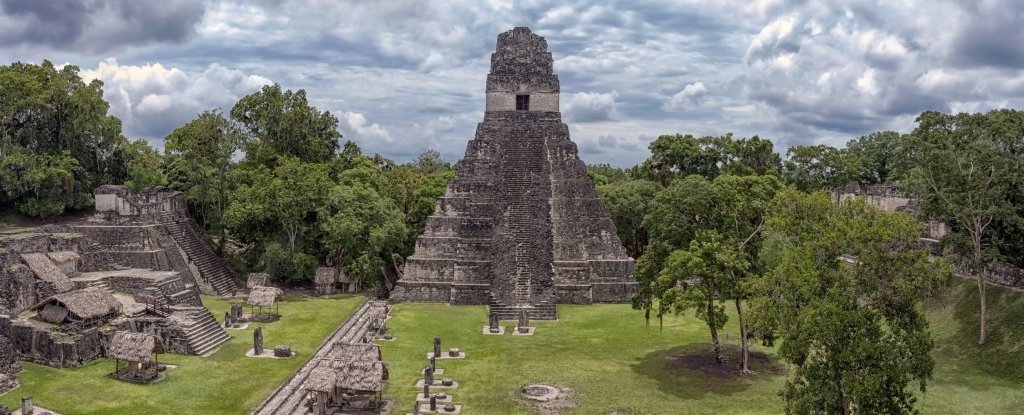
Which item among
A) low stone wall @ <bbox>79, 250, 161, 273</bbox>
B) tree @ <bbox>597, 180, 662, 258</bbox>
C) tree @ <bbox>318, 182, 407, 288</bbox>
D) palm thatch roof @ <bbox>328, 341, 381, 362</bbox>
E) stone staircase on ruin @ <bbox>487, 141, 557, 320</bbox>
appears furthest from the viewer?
tree @ <bbox>597, 180, 662, 258</bbox>

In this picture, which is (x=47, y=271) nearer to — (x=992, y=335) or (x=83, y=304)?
(x=83, y=304)

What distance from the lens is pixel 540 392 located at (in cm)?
2548

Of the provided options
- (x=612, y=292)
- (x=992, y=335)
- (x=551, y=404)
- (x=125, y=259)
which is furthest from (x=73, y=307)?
(x=992, y=335)

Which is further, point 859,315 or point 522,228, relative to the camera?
point 522,228

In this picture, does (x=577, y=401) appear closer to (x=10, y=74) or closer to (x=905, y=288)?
(x=905, y=288)

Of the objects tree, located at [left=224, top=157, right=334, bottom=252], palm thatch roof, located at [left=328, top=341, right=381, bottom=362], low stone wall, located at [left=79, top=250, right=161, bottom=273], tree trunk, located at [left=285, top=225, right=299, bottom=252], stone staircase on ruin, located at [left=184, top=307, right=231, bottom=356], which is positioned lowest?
stone staircase on ruin, located at [left=184, top=307, right=231, bottom=356]

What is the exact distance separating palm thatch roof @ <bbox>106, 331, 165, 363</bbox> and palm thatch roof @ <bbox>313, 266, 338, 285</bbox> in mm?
17640

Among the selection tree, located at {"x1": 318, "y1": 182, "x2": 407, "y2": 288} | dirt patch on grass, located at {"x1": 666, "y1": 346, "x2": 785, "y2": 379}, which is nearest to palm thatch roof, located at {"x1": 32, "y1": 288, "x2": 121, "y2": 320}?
tree, located at {"x1": 318, "y1": 182, "x2": 407, "y2": 288}

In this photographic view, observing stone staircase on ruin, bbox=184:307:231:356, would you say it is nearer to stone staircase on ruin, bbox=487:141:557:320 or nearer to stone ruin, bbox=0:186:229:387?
stone ruin, bbox=0:186:229:387

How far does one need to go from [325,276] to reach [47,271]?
15344 mm

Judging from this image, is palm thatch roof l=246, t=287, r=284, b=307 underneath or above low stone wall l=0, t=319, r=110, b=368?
above

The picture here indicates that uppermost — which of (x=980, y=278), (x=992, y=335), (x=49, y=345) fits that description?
(x=980, y=278)

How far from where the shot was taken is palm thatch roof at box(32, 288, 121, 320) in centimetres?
2792

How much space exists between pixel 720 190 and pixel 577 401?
11.6 meters
